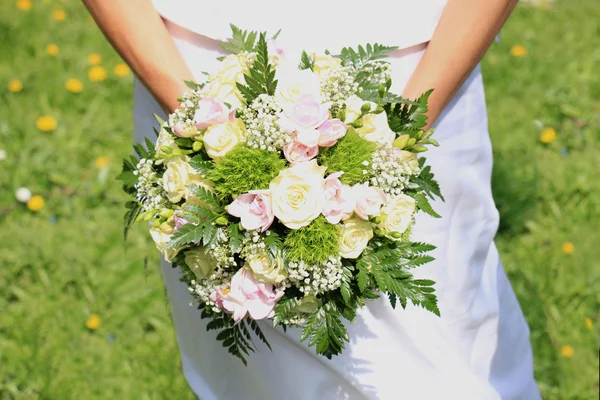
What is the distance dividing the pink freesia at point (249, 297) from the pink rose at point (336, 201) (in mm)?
222

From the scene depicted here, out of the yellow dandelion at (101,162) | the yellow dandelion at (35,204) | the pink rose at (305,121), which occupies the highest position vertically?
the pink rose at (305,121)

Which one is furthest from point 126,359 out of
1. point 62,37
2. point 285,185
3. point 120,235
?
point 62,37

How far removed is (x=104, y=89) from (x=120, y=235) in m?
1.25

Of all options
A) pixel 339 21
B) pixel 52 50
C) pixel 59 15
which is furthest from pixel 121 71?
pixel 339 21

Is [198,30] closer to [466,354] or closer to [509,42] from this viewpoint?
[466,354]

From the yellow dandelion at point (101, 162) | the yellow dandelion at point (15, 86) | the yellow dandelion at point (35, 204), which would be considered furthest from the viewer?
the yellow dandelion at point (15, 86)

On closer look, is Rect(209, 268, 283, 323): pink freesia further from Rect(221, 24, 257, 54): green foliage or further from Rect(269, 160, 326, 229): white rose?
Rect(221, 24, 257, 54): green foliage

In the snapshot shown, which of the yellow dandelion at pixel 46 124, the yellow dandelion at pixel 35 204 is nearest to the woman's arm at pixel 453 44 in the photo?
the yellow dandelion at pixel 35 204

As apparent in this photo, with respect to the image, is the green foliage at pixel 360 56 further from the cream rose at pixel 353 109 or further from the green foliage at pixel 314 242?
the green foliage at pixel 314 242

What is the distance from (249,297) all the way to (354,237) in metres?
0.26

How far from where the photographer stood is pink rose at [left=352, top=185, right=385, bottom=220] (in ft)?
5.06

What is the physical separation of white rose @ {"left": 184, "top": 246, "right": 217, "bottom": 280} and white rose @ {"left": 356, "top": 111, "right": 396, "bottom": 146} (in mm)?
437

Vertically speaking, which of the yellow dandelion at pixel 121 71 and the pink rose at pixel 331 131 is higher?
the pink rose at pixel 331 131

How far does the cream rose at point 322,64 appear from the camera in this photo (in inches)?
66.6
